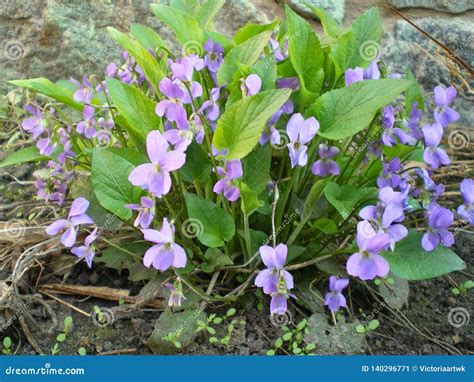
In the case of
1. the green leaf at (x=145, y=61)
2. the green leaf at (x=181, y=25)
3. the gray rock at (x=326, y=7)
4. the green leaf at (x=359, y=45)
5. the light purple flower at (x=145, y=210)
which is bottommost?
the light purple flower at (x=145, y=210)

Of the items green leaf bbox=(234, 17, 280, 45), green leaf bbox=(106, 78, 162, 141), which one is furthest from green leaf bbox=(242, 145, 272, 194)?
green leaf bbox=(234, 17, 280, 45)

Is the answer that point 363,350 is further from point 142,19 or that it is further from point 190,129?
point 142,19

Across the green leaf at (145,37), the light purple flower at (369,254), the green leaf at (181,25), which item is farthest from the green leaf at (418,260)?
the green leaf at (145,37)

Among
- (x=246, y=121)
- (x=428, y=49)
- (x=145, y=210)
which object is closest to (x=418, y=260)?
(x=246, y=121)

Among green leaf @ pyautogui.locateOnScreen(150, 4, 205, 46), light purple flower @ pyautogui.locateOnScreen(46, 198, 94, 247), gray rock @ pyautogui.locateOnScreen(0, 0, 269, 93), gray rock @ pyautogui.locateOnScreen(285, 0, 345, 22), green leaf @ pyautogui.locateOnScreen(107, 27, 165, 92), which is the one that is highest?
green leaf @ pyautogui.locateOnScreen(150, 4, 205, 46)

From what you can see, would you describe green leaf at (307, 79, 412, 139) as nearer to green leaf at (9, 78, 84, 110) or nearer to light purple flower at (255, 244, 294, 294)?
light purple flower at (255, 244, 294, 294)

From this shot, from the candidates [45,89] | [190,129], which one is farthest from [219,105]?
[45,89]

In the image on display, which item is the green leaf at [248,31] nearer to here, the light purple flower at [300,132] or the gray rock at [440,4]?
the light purple flower at [300,132]
